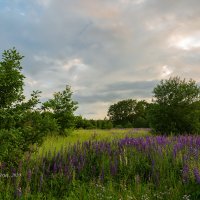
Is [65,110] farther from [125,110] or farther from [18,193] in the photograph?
[125,110]

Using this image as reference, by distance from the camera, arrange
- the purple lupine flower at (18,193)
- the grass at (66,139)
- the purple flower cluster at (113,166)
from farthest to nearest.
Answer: the grass at (66,139) < the purple flower cluster at (113,166) < the purple lupine flower at (18,193)

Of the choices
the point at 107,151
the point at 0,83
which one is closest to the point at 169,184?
the point at 107,151

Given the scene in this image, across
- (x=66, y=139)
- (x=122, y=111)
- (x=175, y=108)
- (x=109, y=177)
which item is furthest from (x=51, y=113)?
(x=122, y=111)

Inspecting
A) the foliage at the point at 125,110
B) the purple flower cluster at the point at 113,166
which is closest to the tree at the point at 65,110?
the purple flower cluster at the point at 113,166

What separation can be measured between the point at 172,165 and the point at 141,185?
1.36 meters

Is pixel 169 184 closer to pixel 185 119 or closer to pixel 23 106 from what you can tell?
pixel 23 106

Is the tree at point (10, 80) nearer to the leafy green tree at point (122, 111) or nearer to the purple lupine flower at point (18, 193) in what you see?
the purple lupine flower at point (18, 193)

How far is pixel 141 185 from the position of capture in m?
6.66

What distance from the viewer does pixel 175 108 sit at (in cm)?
2119

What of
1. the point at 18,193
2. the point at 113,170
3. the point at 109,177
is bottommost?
the point at 18,193

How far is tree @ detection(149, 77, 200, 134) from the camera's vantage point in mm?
20953

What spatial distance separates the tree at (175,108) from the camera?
20953mm

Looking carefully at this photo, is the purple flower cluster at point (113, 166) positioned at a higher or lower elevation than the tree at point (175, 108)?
lower

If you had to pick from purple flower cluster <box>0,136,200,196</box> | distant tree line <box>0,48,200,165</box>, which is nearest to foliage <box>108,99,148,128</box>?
distant tree line <box>0,48,200,165</box>
